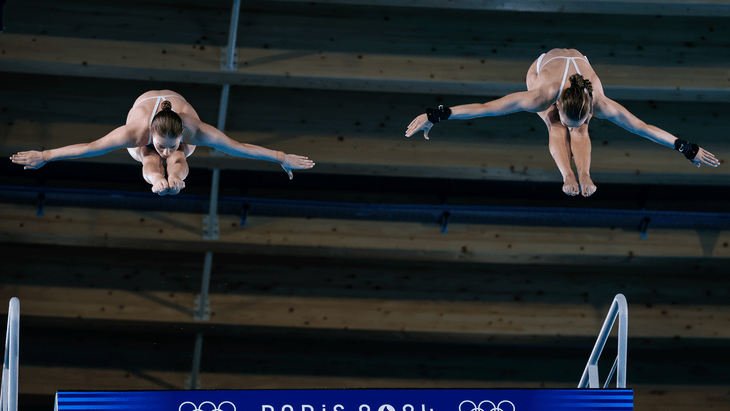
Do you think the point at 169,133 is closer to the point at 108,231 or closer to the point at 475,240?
the point at 108,231

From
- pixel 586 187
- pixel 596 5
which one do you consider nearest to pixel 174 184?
pixel 586 187

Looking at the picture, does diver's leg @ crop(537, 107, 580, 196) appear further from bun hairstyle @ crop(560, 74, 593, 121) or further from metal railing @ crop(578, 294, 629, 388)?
metal railing @ crop(578, 294, 629, 388)

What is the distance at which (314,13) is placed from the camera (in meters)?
7.06

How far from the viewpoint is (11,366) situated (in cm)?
389

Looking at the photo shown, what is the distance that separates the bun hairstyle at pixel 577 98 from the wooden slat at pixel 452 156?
241cm

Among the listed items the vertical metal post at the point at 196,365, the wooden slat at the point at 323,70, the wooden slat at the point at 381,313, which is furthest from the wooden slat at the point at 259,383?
the wooden slat at the point at 323,70

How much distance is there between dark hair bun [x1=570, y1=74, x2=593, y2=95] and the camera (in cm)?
505

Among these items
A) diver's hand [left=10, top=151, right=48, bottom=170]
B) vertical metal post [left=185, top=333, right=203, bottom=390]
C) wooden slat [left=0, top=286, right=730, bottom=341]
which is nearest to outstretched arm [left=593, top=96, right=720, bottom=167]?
wooden slat [left=0, top=286, right=730, bottom=341]

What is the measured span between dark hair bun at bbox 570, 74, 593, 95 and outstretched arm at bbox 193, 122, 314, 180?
6.55ft

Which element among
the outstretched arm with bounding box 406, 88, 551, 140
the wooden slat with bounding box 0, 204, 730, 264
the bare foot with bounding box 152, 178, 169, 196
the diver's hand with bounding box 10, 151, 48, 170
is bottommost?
the bare foot with bounding box 152, 178, 169, 196

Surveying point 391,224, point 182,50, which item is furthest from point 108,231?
point 391,224

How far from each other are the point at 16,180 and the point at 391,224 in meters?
4.34

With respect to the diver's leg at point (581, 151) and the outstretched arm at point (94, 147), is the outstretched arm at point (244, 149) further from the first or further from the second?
the diver's leg at point (581, 151)

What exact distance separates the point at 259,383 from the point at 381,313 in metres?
1.89
